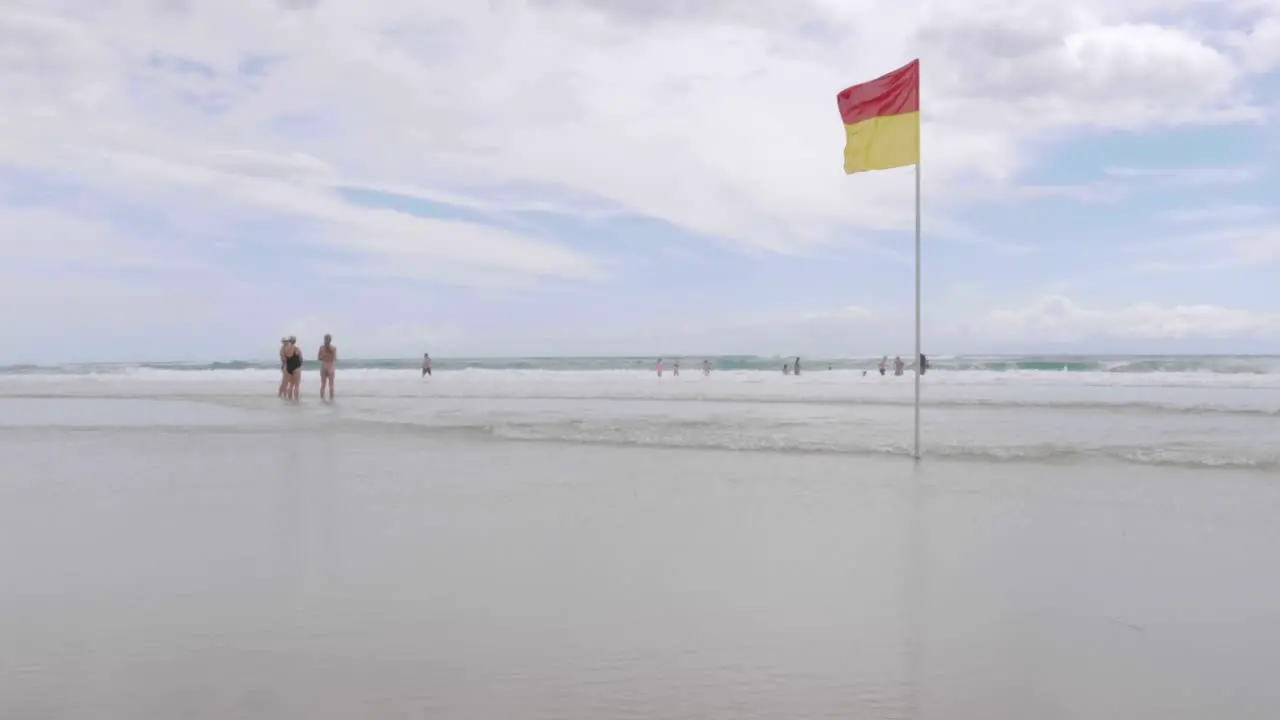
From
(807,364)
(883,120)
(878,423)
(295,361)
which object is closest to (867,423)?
(878,423)

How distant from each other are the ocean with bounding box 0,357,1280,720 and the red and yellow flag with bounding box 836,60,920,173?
13.9ft

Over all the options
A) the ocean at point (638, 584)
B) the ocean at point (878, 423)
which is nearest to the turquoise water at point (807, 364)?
the ocean at point (878, 423)

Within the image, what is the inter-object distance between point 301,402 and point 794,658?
2396 cm

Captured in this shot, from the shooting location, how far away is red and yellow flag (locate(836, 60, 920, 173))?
11.9 meters

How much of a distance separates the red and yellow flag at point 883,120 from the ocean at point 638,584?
4.23 metres

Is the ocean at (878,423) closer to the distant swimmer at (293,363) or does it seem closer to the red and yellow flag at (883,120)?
the distant swimmer at (293,363)

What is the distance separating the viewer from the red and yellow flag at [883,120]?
11.9m

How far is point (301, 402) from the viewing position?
2569 centimetres

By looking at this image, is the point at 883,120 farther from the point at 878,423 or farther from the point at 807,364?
the point at 807,364

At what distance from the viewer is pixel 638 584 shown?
5648 millimetres

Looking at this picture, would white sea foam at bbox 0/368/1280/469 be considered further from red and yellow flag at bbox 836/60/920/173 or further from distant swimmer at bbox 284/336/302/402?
red and yellow flag at bbox 836/60/920/173

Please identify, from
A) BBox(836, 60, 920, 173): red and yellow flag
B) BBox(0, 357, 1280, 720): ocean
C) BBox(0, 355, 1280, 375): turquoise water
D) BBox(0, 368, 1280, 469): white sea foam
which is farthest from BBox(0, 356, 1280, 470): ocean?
BBox(0, 355, 1280, 375): turquoise water

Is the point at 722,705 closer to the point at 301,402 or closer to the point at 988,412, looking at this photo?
the point at 988,412

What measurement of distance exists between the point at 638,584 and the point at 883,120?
347 inches
